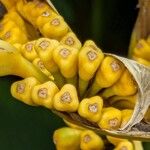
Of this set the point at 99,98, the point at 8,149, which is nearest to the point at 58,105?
the point at 99,98

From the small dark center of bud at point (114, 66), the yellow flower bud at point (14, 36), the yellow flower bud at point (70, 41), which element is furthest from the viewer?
the yellow flower bud at point (14, 36)

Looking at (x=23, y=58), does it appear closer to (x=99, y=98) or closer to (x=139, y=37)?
(x=99, y=98)

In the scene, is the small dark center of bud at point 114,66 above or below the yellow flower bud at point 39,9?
below

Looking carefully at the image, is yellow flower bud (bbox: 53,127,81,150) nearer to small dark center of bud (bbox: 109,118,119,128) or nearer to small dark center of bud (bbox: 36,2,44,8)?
small dark center of bud (bbox: 109,118,119,128)

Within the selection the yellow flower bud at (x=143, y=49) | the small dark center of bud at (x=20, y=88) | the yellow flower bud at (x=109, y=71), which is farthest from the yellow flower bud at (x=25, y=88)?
the yellow flower bud at (x=143, y=49)

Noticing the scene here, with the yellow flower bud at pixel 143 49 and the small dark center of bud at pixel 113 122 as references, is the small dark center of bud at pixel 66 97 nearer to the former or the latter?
the small dark center of bud at pixel 113 122
